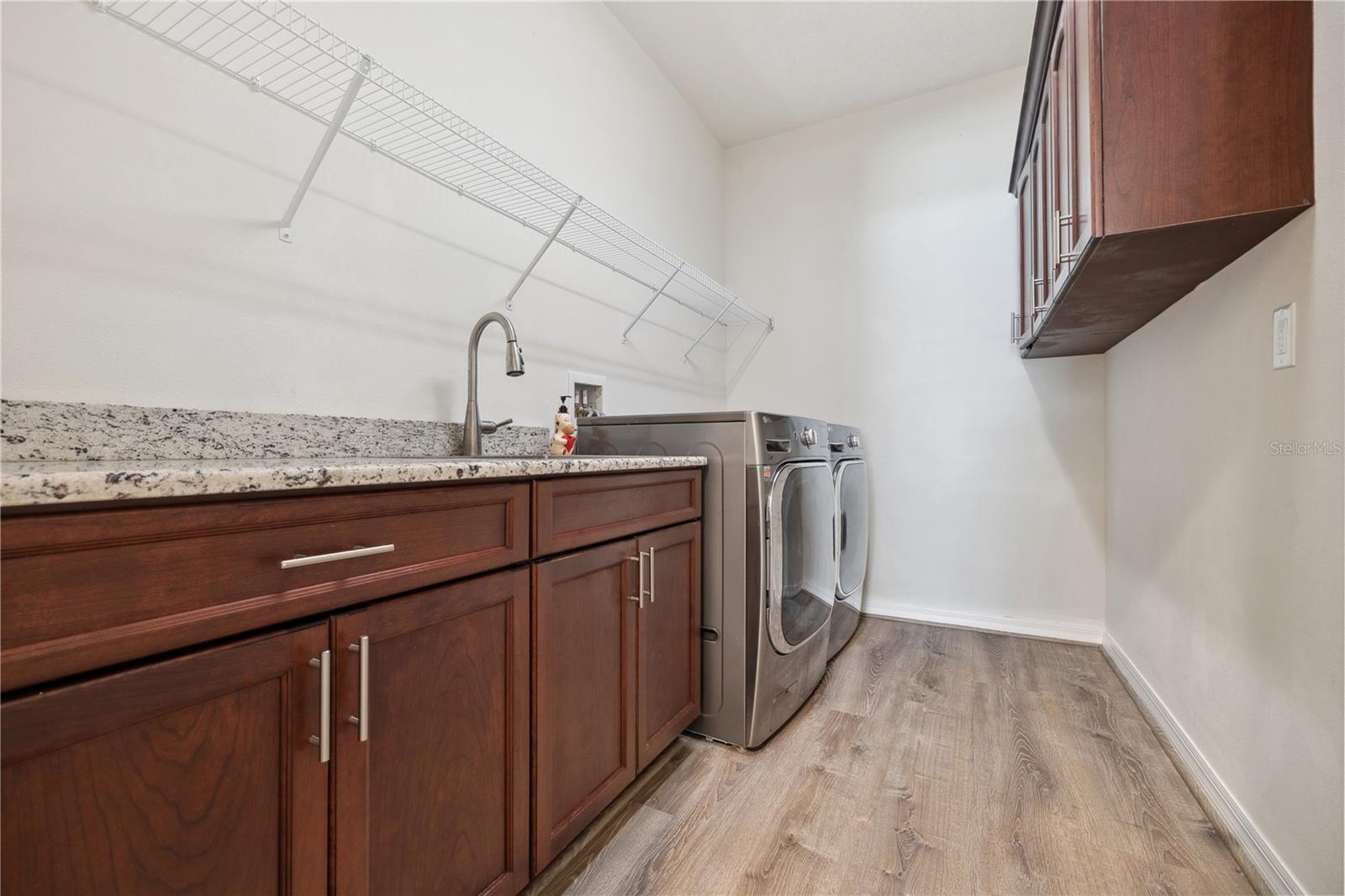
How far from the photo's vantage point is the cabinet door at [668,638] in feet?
4.62

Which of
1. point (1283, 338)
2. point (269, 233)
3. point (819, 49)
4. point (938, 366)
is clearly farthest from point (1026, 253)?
point (269, 233)

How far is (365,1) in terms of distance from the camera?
136cm

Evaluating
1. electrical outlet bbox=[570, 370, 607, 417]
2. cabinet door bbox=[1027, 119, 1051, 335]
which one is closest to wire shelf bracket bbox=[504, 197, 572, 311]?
electrical outlet bbox=[570, 370, 607, 417]

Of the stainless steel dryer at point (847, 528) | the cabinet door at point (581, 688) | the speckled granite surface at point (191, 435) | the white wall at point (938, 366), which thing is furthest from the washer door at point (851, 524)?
the speckled granite surface at point (191, 435)

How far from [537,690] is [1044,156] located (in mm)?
2238

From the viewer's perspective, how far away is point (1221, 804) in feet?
4.32

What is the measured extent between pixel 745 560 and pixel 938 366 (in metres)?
1.86

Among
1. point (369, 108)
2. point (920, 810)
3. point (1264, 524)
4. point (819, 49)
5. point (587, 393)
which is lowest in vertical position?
point (920, 810)

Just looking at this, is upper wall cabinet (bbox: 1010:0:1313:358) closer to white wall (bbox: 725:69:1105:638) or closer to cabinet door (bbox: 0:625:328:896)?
white wall (bbox: 725:69:1105:638)

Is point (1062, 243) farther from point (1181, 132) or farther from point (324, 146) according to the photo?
point (324, 146)

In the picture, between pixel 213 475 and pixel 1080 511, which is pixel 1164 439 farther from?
pixel 213 475

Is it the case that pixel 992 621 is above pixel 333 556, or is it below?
below

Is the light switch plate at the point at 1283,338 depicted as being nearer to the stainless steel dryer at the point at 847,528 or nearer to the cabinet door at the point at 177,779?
the stainless steel dryer at the point at 847,528

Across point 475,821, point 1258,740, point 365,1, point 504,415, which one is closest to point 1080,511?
point 1258,740
